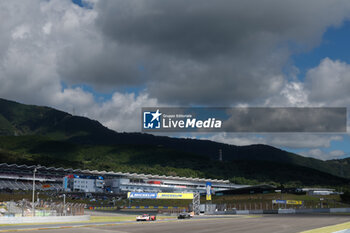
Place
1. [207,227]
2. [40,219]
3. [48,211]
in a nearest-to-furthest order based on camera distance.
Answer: [207,227] < [40,219] < [48,211]

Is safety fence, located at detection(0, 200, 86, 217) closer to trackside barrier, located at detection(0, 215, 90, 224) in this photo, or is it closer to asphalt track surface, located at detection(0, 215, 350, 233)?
trackside barrier, located at detection(0, 215, 90, 224)

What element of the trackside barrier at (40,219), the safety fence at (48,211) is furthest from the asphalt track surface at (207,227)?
the safety fence at (48,211)

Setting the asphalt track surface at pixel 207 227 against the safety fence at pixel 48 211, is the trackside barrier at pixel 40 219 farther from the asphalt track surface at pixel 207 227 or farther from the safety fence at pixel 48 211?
the asphalt track surface at pixel 207 227

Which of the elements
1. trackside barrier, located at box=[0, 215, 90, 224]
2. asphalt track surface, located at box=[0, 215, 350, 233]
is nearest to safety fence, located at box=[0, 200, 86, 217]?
trackside barrier, located at box=[0, 215, 90, 224]

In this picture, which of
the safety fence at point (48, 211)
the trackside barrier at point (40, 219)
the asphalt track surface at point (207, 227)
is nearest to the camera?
the asphalt track surface at point (207, 227)

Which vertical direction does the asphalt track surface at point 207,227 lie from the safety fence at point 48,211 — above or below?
below

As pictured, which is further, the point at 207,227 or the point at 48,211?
the point at 48,211

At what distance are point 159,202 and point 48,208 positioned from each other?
76385mm

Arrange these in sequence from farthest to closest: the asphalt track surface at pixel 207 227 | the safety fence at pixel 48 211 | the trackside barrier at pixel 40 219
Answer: the safety fence at pixel 48 211, the trackside barrier at pixel 40 219, the asphalt track surface at pixel 207 227

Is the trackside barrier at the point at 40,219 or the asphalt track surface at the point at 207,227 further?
Result: the trackside barrier at the point at 40,219

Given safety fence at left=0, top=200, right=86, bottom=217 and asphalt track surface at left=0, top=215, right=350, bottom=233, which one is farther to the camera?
safety fence at left=0, top=200, right=86, bottom=217

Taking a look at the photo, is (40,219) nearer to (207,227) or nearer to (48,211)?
(48,211)

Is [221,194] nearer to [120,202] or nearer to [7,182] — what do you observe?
[120,202]

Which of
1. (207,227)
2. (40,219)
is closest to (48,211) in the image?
(40,219)
